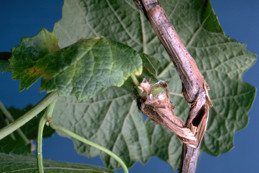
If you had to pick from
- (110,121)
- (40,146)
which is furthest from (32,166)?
(110,121)

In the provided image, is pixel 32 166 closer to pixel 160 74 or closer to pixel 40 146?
pixel 40 146

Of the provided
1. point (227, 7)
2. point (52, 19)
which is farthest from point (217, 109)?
point (52, 19)

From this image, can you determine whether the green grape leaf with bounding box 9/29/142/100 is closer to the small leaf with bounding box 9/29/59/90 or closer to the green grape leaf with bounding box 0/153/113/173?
the small leaf with bounding box 9/29/59/90

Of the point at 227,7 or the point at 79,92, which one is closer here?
the point at 79,92

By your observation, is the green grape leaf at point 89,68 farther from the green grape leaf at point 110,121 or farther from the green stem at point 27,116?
the green grape leaf at point 110,121

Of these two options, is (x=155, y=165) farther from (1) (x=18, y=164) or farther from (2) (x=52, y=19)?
(1) (x=18, y=164)

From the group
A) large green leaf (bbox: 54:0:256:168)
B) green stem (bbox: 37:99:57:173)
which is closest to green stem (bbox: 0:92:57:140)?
green stem (bbox: 37:99:57:173)

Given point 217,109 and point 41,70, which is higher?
point 41,70
